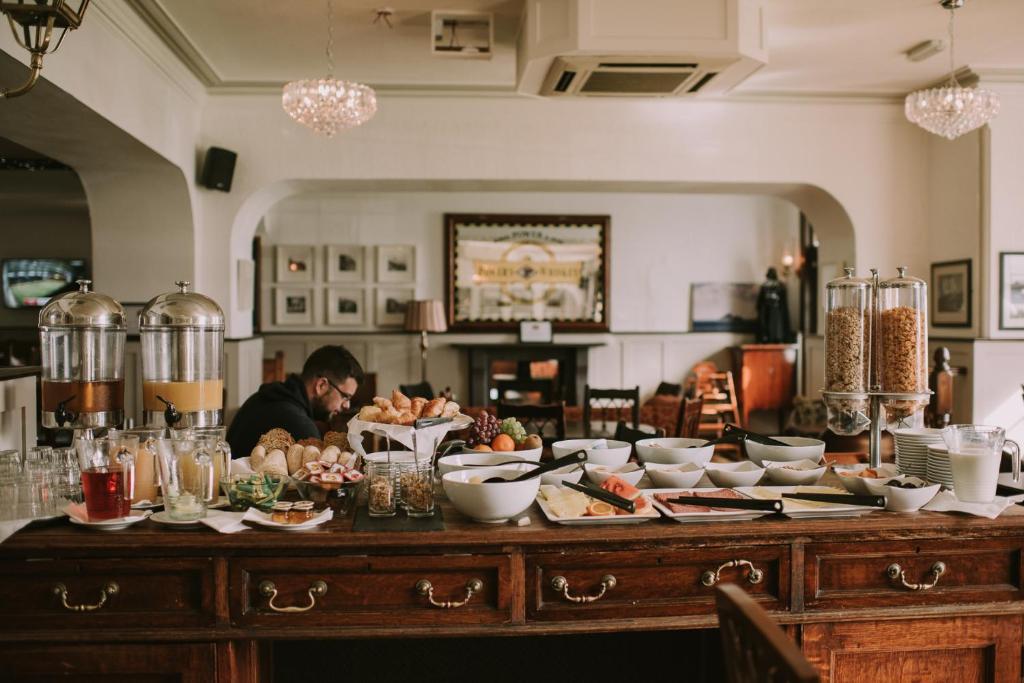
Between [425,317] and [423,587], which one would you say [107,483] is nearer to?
[423,587]

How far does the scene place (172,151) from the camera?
5340mm

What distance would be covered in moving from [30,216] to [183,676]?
9.87m

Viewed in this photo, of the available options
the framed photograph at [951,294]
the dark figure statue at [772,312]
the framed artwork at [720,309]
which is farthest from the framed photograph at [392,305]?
A: the framed photograph at [951,294]

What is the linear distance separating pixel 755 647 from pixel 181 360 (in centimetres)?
211

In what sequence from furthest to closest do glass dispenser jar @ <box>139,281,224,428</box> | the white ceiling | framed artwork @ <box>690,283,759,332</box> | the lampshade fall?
framed artwork @ <box>690,283,759,332</box>, the lampshade, the white ceiling, glass dispenser jar @ <box>139,281,224,428</box>

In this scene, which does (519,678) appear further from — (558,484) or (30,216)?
(30,216)

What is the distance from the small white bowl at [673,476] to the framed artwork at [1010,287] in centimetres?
466

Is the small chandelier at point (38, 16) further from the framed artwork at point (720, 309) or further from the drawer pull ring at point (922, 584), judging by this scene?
the framed artwork at point (720, 309)

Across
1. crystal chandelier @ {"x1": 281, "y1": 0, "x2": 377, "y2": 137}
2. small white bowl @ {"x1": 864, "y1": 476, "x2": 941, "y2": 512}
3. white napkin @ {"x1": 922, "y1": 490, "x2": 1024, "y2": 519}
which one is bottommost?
white napkin @ {"x1": 922, "y1": 490, "x2": 1024, "y2": 519}

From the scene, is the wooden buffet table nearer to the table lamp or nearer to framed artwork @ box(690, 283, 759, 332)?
the table lamp

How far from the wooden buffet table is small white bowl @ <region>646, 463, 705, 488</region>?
292mm

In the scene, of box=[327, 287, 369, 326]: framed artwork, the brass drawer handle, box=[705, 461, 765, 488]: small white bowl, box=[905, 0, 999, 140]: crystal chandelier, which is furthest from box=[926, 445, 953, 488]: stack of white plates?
box=[327, 287, 369, 326]: framed artwork

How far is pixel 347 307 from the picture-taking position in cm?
916

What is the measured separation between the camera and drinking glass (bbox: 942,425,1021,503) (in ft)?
6.62
